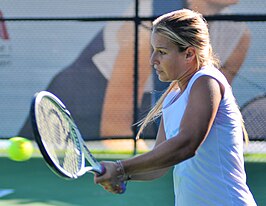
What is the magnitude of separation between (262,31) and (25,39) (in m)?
2.67

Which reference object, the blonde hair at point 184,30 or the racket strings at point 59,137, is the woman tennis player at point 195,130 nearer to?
the blonde hair at point 184,30

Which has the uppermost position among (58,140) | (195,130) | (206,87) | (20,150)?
(206,87)

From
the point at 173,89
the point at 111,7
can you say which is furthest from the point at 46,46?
the point at 173,89

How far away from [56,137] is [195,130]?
0.72 m

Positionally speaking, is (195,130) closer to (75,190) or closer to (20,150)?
(20,150)

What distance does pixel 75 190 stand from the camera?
19.8 feet

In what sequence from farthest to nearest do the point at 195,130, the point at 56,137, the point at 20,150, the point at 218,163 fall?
the point at 20,150 < the point at 56,137 < the point at 218,163 < the point at 195,130

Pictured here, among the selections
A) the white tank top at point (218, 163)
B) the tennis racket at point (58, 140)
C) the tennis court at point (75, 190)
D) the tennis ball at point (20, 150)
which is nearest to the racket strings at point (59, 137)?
the tennis racket at point (58, 140)

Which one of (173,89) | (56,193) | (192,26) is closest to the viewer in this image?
(192,26)

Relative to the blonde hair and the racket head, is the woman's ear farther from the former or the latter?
the racket head

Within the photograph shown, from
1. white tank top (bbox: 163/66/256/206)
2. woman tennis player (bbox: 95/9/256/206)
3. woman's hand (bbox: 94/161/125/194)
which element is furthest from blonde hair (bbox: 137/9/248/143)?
woman's hand (bbox: 94/161/125/194)

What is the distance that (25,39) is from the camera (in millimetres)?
7793

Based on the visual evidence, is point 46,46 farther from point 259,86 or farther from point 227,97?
point 227,97

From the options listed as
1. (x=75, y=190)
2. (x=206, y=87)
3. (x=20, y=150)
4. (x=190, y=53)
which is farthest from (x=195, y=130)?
(x=75, y=190)
